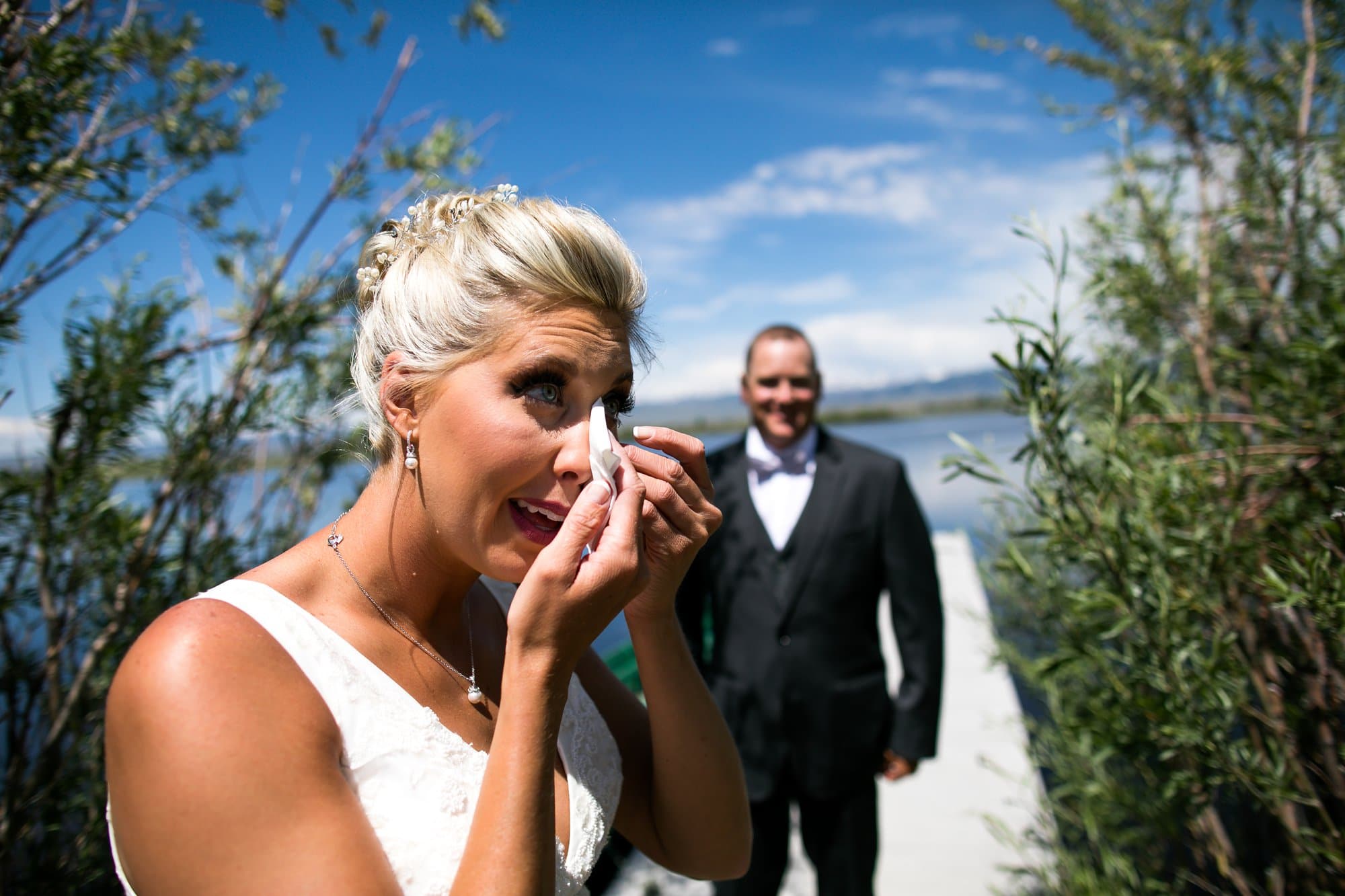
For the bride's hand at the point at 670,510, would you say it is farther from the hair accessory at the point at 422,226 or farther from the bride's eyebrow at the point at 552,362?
the hair accessory at the point at 422,226

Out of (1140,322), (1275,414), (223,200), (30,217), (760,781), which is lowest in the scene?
(760,781)

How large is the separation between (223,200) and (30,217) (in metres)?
1.82

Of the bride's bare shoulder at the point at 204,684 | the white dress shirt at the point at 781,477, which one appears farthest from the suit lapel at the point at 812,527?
the bride's bare shoulder at the point at 204,684

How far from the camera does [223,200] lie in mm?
3857

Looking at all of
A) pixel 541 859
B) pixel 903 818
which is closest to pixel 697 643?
pixel 903 818

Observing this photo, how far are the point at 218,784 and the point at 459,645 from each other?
658 millimetres

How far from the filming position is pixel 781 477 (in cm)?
405

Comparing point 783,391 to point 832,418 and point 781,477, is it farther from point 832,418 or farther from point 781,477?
point 832,418

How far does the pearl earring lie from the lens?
1525mm

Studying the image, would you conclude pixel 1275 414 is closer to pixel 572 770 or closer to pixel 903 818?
pixel 572 770

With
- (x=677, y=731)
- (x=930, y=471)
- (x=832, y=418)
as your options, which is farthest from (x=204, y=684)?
(x=832, y=418)

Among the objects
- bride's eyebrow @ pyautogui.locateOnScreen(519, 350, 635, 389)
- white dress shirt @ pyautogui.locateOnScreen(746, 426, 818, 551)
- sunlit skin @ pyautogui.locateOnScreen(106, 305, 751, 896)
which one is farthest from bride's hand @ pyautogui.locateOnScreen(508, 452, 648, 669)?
white dress shirt @ pyautogui.locateOnScreen(746, 426, 818, 551)

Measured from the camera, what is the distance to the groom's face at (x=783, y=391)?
13.2 feet

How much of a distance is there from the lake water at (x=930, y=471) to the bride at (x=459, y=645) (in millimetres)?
551
